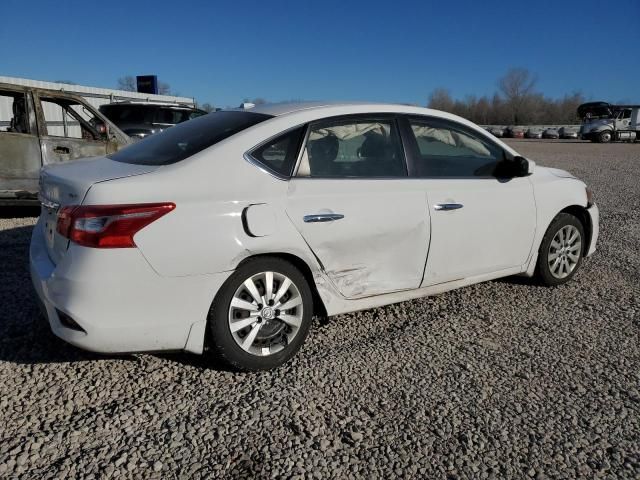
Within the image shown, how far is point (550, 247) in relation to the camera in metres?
4.41

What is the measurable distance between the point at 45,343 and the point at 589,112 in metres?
42.9

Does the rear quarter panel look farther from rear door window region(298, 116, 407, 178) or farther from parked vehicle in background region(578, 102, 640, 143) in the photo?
parked vehicle in background region(578, 102, 640, 143)

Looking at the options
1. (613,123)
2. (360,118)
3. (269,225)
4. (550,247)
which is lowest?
(550,247)

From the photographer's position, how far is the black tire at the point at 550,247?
14.2 feet

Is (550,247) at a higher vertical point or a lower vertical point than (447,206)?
lower

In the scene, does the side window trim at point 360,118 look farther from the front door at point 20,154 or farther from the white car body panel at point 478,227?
the front door at point 20,154

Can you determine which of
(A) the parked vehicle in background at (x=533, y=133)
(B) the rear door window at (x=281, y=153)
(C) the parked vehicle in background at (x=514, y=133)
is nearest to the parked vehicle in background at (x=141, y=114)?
(B) the rear door window at (x=281, y=153)

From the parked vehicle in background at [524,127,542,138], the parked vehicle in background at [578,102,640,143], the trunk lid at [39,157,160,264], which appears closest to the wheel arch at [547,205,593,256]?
the trunk lid at [39,157,160,264]

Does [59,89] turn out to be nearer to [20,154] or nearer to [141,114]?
[141,114]

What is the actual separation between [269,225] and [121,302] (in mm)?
868

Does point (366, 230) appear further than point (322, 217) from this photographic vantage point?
Yes

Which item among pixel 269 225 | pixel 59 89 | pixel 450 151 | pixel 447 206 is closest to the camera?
pixel 269 225

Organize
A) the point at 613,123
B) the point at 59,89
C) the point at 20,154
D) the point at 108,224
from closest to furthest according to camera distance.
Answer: the point at 108,224, the point at 20,154, the point at 59,89, the point at 613,123

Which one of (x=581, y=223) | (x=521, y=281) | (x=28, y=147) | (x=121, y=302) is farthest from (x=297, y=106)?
(x=28, y=147)
